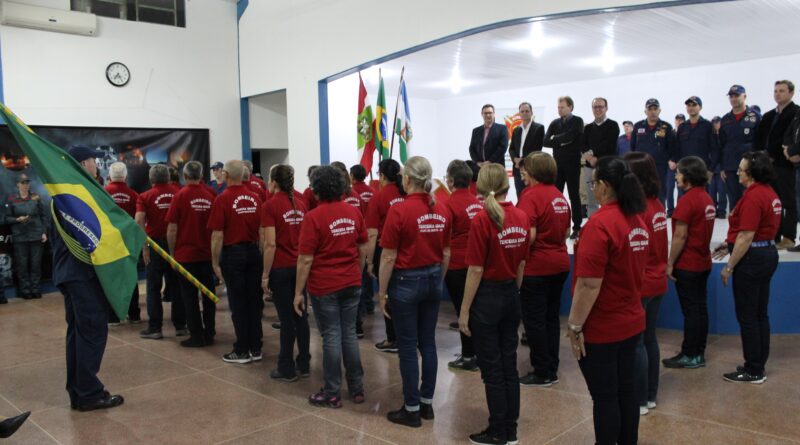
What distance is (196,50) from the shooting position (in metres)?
10.3

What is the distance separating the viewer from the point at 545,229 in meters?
4.06

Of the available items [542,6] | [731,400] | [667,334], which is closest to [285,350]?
[731,400]

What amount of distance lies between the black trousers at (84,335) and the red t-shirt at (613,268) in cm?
301

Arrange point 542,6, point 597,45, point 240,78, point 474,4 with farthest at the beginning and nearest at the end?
point 240,78 < point 597,45 < point 474,4 < point 542,6

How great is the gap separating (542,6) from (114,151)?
681 cm

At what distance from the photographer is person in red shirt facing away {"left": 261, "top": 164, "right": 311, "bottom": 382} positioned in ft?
13.9

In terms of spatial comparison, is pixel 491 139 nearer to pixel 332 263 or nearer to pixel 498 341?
pixel 332 263

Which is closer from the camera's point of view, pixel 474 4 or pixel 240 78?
pixel 474 4

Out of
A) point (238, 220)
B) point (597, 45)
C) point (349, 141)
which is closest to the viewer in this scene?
point (238, 220)

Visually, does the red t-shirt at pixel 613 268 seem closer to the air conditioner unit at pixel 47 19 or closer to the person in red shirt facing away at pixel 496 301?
the person in red shirt facing away at pixel 496 301

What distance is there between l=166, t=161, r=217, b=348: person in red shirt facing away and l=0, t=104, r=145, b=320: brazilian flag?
1.29 metres

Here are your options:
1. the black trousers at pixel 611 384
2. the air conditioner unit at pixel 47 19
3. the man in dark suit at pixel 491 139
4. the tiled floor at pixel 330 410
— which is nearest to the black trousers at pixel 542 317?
the tiled floor at pixel 330 410

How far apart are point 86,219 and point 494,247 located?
8.19 feet

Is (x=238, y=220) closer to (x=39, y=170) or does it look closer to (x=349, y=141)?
(x=39, y=170)
